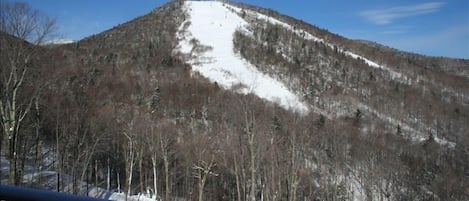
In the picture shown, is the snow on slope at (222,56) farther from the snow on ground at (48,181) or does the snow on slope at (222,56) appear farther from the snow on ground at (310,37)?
the snow on ground at (48,181)

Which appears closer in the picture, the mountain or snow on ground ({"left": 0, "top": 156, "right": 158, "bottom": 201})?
snow on ground ({"left": 0, "top": 156, "right": 158, "bottom": 201})

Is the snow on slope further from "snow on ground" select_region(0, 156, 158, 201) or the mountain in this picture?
"snow on ground" select_region(0, 156, 158, 201)

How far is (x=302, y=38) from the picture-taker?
159 meters

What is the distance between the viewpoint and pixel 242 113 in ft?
122

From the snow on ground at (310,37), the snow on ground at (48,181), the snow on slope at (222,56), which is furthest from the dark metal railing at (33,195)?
the snow on ground at (310,37)

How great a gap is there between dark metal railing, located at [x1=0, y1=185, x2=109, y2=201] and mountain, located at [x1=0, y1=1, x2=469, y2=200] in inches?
770

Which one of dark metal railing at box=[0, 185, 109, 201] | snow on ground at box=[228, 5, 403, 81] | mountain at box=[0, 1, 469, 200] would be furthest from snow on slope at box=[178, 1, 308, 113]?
dark metal railing at box=[0, 185, 109, 201]

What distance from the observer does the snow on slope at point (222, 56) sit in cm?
11350

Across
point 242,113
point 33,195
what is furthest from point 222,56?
point 33,195

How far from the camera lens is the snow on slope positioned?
4469 inches

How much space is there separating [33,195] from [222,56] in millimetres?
133013

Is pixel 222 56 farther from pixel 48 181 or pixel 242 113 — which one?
pixel 48 181

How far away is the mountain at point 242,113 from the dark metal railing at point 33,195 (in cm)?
1956

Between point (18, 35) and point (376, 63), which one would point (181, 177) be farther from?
point (376, 63)
